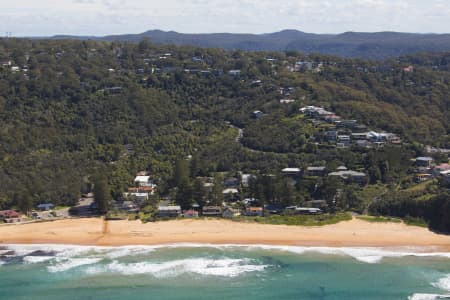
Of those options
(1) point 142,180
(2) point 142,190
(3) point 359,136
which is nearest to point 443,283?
(2) point 142,190

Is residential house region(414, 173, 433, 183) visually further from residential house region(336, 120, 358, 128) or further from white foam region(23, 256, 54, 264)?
white foam region(23, 256, 54, 264)

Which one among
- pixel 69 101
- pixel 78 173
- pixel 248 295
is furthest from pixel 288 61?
pixel 248 295

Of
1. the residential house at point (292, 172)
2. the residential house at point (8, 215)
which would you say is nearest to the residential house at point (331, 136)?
the residential house at point (292, 172)

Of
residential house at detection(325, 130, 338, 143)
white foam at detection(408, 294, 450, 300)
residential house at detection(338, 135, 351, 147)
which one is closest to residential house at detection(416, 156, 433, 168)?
residential house at detection(338, 135, 351, 147)

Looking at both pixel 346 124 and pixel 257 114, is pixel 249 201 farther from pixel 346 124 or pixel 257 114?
pixel 257 114

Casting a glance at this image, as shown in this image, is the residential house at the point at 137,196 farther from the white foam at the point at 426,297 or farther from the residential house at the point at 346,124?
the residential house at the point at 346,124

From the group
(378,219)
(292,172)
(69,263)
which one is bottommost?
(69,263)

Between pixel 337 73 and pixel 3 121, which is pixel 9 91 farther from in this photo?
pixel 337 73
